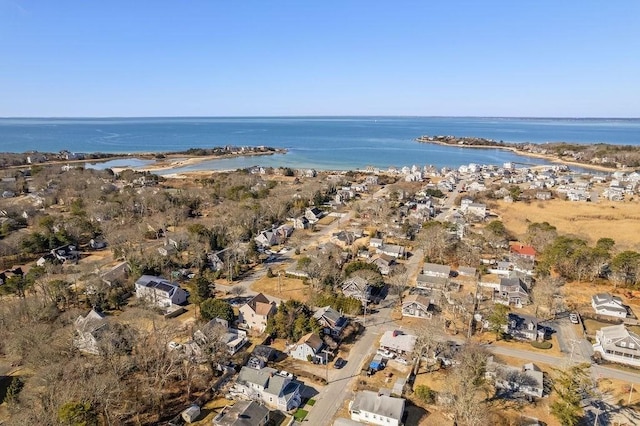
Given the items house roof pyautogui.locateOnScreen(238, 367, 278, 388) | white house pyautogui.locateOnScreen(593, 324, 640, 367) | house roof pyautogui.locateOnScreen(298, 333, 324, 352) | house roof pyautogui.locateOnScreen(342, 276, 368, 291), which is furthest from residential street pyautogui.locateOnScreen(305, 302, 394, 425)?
white house pyautogui.locateOnScreen(593, 324, 640, 367)

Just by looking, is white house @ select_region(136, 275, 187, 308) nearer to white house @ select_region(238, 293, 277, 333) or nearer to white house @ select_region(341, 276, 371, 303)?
white house @ select_region(238, 293, 277, 333)

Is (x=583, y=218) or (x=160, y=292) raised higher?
(x=583, y=218)

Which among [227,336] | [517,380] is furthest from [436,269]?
[227,336]

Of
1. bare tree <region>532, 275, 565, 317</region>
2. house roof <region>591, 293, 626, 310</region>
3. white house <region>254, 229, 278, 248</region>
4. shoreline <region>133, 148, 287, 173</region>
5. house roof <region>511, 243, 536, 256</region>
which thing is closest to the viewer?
house roof <region>591, 293, 626, 310</region>

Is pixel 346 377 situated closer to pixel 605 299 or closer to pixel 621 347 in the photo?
pixel 621 347

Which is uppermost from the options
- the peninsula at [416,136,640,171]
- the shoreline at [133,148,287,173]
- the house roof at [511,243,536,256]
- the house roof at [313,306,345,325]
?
the peninsula at [416,136,640,171]

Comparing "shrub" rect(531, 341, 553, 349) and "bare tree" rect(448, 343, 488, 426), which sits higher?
"bare tree" rect(448, 343, 488, 426)

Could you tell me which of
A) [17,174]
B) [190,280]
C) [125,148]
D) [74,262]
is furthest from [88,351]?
[125,148]
